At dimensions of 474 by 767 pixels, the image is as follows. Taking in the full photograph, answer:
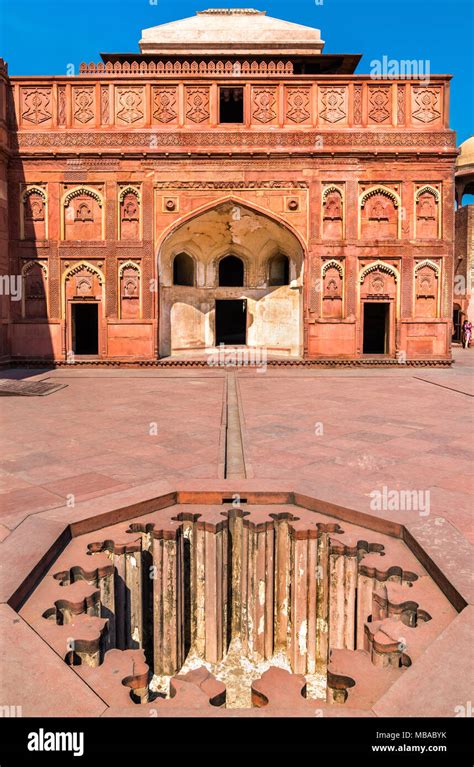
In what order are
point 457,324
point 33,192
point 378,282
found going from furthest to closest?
point 457,324 → point 378,282 → point 33,192

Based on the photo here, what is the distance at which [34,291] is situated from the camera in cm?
1452

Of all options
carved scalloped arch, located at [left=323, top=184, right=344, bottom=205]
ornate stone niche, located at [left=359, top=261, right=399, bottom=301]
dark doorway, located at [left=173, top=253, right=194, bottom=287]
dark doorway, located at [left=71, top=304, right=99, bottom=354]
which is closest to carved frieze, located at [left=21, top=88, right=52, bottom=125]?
dark doorway, located at [left=173, top=253, right=194, bottom=287]

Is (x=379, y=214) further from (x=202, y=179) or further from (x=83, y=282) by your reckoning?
(x=83, y=282)

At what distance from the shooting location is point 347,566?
3109mm

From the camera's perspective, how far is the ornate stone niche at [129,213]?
47.6ft

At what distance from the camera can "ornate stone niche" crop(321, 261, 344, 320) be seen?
1466cm

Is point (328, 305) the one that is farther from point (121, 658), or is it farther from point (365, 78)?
point (121, 658)

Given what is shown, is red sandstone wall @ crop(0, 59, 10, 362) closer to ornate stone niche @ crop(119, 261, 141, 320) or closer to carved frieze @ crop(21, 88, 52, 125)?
carved frieze @ crop(21, 88, 52, 125)

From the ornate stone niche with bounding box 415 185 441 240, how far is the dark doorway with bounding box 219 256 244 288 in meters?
5.86

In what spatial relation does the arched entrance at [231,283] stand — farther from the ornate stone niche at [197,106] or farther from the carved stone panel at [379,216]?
the ornate stone niche at [197,106]

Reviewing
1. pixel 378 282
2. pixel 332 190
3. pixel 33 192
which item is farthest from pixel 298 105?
pixel 33 192

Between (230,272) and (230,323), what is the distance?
1.96 meters

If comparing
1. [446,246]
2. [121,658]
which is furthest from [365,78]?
[121,658]
